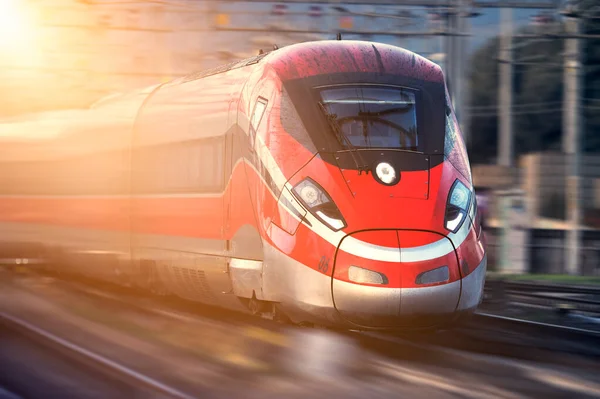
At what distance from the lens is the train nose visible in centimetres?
800

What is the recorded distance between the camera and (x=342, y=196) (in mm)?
8344

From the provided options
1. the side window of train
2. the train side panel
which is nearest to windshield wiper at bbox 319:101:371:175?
the side window of train

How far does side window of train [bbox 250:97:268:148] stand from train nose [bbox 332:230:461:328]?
5.17 feet

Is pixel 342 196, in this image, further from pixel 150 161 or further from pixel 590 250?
pixel 590 250

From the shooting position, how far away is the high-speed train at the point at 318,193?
815 centimetres

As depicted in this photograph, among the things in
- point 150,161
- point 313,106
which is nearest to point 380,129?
point 313,106

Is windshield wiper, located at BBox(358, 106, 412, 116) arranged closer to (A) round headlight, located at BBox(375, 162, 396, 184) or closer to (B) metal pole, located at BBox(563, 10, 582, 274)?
(A) round headlight, located at BBox(375, 162, 396, 184)

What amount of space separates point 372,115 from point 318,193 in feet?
3.17

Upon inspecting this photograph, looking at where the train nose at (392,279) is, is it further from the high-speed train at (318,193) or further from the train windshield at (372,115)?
the train windshield at (372,115)

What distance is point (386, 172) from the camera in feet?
28.1

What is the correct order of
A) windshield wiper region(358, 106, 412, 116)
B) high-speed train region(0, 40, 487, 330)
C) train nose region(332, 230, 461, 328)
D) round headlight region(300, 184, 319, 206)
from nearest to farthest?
1. train nose region(332, 230, 461, 328)
2. high-speed train region(0, 40, 487, 330)
3. round headlight region(300, 184, 319, 206)
4. windshield wiper region(358, 106, 412, 116)

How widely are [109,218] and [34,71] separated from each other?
968cm

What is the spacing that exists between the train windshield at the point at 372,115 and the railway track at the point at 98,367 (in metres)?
2.52

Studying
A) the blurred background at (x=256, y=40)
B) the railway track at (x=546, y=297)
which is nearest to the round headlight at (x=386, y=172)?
the railway track at (x=546, y=297)
